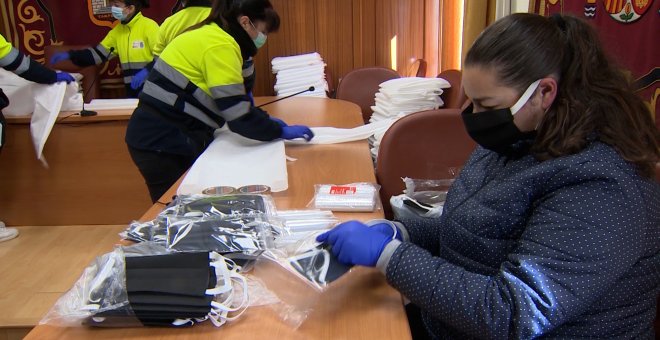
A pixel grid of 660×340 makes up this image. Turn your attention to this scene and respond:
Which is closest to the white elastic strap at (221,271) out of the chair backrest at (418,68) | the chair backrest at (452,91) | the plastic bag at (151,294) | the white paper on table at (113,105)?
the plastic bag at (151,294)

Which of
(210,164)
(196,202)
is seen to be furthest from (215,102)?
(196,202)

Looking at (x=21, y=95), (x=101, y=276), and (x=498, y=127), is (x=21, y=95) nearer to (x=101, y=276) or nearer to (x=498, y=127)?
(x=101, y=276)

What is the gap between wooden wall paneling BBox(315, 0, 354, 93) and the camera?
3.96 m

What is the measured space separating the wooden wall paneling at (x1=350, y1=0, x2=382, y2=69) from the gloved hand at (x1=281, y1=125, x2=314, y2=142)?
89.2 inches

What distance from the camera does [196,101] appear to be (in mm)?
1773

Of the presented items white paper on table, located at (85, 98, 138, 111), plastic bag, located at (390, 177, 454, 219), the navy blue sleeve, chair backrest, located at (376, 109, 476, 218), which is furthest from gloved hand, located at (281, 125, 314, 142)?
white paper on table, located at (85, 98, 138, 111)

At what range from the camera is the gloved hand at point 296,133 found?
1.85 meters

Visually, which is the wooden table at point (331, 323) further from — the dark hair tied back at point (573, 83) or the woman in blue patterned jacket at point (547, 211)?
the dark hair tied back at point (573, 83)

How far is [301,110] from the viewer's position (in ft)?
8.80

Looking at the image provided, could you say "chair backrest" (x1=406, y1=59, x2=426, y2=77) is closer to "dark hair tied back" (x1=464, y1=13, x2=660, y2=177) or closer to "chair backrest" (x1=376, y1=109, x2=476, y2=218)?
"chair backrest" (x1=376, y1=109, x2=476, y2=218)

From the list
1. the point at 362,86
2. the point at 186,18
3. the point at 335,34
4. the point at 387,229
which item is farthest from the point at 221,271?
the point at 335,34

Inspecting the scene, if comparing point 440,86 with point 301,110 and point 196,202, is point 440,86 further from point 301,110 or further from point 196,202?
point 196,202

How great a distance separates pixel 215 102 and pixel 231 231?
79 cm

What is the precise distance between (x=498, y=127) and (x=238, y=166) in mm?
912
